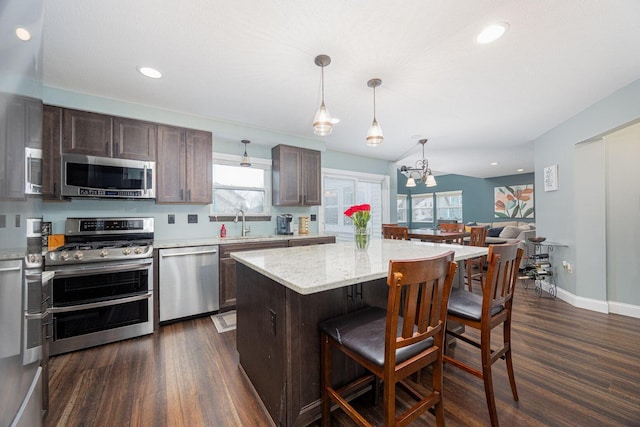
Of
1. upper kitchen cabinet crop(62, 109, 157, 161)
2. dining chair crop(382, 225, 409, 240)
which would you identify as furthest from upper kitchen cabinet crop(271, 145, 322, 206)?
upper kitchen cabinet crop(62, 109, 157, 161)

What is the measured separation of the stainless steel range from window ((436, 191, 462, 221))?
9.86 m

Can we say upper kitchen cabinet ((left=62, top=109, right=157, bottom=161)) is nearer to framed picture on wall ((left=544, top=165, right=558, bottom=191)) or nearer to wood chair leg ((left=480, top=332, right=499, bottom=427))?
wood chair leg ((left=480, top=332, right=499, bottom=427))

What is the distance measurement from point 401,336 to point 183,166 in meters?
3.08

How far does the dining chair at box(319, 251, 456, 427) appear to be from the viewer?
3.31 feet

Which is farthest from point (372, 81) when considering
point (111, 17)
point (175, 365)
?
point (175, 365)

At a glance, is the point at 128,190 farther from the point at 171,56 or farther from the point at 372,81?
the point at 372,81

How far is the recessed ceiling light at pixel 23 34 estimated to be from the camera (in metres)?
0.49

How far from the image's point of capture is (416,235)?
4.30 m

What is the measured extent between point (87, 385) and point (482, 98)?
4435mm

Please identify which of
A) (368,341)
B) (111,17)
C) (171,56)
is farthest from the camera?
(171,56)

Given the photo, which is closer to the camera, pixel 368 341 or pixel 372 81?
pixel 368 341

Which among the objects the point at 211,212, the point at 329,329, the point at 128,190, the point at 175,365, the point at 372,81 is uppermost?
the point at 372,81

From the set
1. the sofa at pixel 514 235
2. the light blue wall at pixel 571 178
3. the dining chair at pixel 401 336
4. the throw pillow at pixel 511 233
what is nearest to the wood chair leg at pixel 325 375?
the dining chair at pixel 401 336

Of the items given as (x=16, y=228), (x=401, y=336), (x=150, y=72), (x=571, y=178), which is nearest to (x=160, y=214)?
(x=150, y=72)
